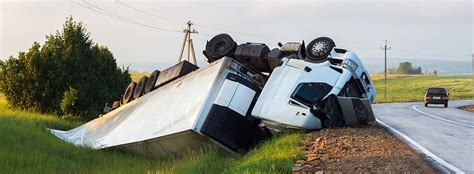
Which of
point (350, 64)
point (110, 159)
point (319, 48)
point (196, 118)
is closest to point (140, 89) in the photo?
point (110, 159)

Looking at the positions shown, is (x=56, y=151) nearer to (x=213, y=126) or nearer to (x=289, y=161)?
(x=213, y=126)

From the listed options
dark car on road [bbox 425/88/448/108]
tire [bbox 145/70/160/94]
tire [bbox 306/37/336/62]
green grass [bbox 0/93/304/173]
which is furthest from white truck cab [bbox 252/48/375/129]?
dark car on road [bbox 425/88/448/108]

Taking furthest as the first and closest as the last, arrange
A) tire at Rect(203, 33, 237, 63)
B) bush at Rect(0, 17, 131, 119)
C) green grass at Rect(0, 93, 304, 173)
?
bush at Rect(0, 17, 131, 119) → tire at Rect(203, 33, 237, 63) → green grass at Rect(0, 93, 304, 173)

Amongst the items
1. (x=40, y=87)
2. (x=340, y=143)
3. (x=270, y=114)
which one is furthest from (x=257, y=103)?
(x=40, y=87)

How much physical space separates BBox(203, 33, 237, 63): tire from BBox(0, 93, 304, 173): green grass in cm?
360

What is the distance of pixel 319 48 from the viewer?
39.6 feet

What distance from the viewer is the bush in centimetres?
2088

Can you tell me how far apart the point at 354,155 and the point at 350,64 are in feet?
14.3

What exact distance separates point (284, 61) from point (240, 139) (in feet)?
7.16

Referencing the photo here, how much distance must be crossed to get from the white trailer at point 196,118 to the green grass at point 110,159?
0.96 ft

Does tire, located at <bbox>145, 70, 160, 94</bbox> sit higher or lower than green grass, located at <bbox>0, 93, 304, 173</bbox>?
higher

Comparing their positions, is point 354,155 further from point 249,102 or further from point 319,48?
point 319,48

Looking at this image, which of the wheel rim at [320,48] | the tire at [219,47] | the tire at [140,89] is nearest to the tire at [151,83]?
the tire at [140,89]

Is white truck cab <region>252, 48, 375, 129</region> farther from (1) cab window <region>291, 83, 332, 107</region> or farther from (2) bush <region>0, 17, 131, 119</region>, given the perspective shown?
(2) bush <region>0, 17, 131, 119</region>
